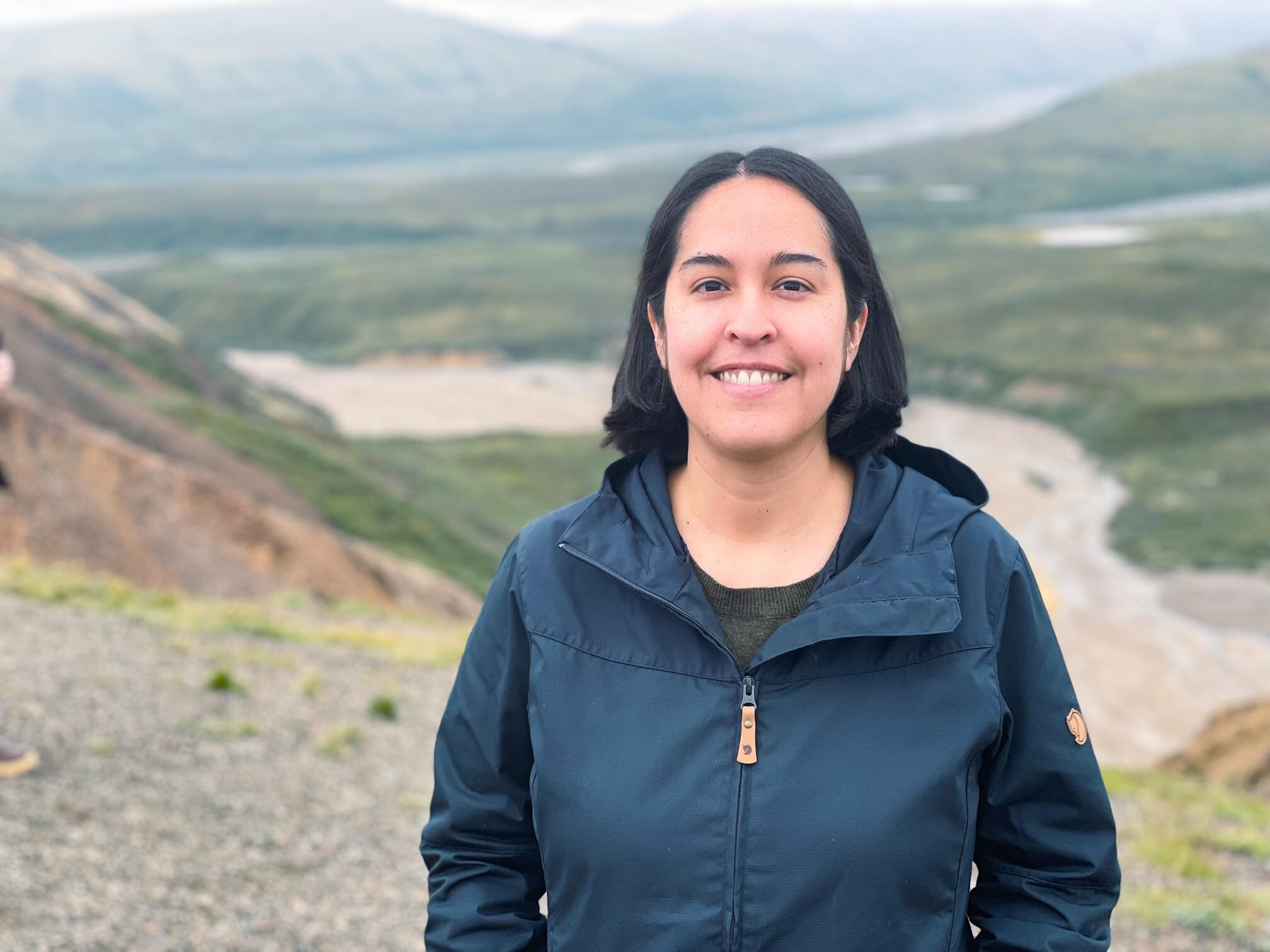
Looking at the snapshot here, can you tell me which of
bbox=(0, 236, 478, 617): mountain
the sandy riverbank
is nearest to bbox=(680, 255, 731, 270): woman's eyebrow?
the sandy riverbank

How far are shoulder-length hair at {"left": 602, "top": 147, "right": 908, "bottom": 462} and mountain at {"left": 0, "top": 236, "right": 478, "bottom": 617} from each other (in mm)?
13744

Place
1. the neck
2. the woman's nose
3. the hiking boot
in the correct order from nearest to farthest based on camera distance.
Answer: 1. the woman's nose
2. the neck
3. the hiking boot

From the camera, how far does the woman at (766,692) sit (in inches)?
102

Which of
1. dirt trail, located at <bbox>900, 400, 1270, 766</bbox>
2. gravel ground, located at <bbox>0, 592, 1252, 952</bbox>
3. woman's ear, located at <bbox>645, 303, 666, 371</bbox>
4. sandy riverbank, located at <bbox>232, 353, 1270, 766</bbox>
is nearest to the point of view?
woman's ear, located at <bbox>645, 303, 666, 371</bbox>

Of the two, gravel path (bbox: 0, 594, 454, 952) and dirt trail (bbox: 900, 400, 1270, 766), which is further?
dirt trail (bbox: 900, 400, 1270, 766)

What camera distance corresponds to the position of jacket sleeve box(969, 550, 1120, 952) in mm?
2658

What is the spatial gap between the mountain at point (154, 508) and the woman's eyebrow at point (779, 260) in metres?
14.1

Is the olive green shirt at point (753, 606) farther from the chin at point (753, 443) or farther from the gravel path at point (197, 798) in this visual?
the gravel path at point (197, 798)

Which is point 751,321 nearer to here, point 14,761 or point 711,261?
point 711,261

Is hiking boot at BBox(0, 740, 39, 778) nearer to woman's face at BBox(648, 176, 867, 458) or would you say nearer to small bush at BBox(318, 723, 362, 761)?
small bush at BBox(318, 723, 362, 761)

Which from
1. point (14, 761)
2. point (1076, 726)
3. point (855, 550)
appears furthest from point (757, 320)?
point (14, 761)

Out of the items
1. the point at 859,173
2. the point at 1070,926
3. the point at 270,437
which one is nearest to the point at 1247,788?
the point at 1070,926

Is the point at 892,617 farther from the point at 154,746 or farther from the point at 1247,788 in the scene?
the point at 1247,788

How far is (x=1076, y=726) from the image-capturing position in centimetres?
269
